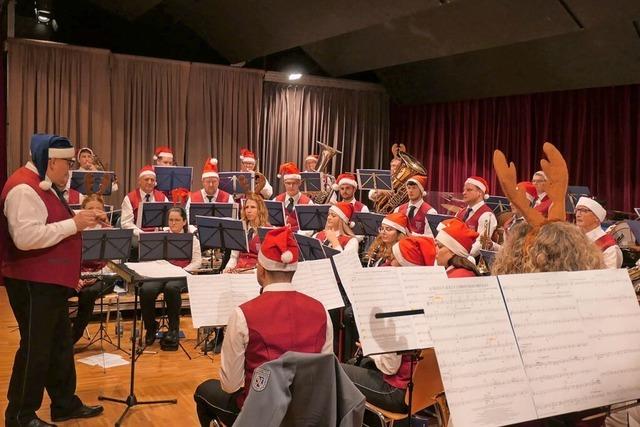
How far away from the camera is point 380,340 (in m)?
2.68

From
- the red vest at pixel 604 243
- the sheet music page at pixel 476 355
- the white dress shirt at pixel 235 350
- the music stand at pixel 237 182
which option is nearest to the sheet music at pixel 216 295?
the white dress shirt at pixel 235 350

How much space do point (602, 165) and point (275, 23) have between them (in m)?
5.32

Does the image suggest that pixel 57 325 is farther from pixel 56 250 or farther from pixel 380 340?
pixel 380 340

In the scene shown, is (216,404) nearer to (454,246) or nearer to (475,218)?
(454,246)

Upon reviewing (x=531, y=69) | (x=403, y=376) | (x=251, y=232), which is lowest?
(x=403, y=376)

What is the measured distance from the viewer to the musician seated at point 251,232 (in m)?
6.44

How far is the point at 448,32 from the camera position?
29.7ft

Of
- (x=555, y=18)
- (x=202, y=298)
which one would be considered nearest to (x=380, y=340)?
(x=202, y=298)

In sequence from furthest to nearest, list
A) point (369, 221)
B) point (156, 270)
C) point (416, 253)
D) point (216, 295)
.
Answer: point (369, 221), point (156, 270), point (416, 253), point (216, 295)

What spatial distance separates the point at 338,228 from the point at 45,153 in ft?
11.1

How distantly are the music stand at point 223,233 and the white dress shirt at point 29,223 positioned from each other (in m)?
2.37

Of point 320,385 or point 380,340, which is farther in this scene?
point 380,340

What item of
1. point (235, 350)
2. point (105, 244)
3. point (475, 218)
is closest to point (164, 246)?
point (105, 244)

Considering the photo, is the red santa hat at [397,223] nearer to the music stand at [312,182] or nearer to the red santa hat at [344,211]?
the red santa hat at [344,211]
